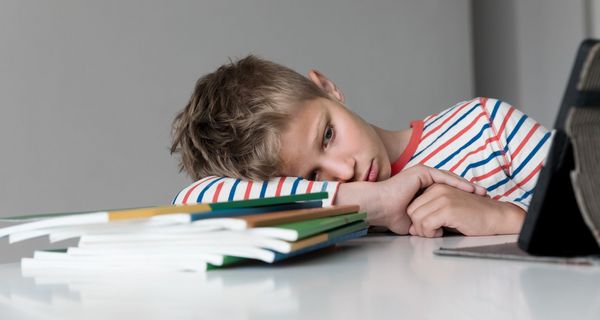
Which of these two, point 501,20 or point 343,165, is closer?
point 343,165

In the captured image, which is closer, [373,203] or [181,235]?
[181,235]

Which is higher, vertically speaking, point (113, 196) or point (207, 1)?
point (207, 1)

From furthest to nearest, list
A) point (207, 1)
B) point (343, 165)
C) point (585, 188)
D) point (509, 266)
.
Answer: point (207, 1), point (343, 165), point (509, 266), point (585, 188)

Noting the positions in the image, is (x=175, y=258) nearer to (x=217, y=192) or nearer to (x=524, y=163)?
(x=217, y=192)

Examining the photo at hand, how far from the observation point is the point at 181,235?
0.63m

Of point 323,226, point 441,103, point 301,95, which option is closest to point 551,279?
point 323,226

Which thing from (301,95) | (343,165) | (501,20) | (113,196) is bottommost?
(113,196)

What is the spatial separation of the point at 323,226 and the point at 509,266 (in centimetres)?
18

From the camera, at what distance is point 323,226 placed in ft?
2.26

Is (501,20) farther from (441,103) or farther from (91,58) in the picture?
(91,58)

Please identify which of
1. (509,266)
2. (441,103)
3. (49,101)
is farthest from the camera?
(441,103)

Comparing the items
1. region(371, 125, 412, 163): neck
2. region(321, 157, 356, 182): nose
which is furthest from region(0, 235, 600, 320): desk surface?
region(371, 125, 412, 163): neck

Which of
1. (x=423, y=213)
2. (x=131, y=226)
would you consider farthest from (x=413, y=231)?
(x=131, y=226)

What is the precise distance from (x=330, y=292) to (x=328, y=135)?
0.81 m
